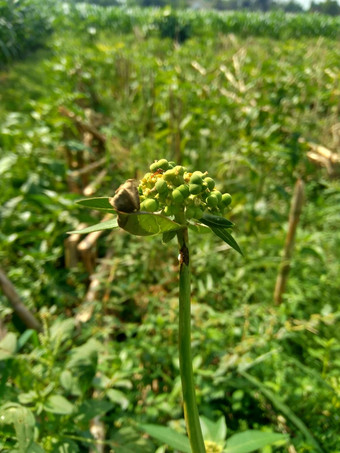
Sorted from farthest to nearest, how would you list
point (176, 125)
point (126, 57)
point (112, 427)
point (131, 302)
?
point (126, 57), point (176, 125), point (131, 302), point (112, 427)

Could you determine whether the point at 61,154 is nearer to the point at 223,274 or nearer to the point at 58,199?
the point at 58,199

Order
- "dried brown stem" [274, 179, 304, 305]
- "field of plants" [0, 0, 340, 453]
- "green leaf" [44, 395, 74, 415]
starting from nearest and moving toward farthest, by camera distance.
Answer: "green leaf" [44, 395, 74, 415] → "field of plants" [0, 0, 340, 453] → "dried brown stem" [274, 179, 304, 305]

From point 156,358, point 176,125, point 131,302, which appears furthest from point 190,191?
point 176,125

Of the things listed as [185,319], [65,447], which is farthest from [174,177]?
[65,447]

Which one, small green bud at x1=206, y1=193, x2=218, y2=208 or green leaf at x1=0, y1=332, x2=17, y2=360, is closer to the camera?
small green bud at x1=206, y1=193, x2=218, y2=208

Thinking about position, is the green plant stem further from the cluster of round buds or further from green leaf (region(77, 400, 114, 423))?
green leaf (region(77, 400, 114, 423))

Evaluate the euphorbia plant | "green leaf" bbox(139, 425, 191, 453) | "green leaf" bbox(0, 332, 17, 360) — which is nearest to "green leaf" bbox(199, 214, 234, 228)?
the euphorbia plant

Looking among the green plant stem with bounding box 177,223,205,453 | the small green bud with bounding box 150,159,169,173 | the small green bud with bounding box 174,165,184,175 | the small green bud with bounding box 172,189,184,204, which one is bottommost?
the green plant stem with bounding box 177,223,205,453

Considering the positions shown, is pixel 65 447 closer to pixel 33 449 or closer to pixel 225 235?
pixel 33 449
